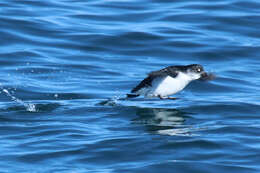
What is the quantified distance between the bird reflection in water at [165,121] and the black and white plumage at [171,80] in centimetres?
47

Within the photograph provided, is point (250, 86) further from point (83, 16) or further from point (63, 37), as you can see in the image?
point (83, 16)

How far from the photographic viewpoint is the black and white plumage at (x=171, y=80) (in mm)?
13711

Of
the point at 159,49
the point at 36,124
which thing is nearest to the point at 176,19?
the point at 159,49

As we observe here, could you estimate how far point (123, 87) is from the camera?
1702 cm

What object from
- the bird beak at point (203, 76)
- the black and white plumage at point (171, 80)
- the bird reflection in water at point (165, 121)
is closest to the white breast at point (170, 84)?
the black and white plumage at point (171, 80)

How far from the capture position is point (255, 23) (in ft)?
77.0

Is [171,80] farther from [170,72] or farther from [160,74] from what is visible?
[160,74]

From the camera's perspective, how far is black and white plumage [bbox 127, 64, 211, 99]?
13711mm

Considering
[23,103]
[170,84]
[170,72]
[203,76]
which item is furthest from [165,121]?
[23,103]

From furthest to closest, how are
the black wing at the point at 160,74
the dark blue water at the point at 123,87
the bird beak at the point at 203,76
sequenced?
the bird beak at the point at 203,76 < the black wing at the point at 160,74 < the dark blue water at the point at 123,87

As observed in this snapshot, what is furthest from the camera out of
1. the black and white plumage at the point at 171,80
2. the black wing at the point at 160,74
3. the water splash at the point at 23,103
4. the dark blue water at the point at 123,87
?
the water splash at the point at 23,103

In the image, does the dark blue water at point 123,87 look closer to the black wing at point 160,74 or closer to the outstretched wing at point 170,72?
the black wing at point 160,74

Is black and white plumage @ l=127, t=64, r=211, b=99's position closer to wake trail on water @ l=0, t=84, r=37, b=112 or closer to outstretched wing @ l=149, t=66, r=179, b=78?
outstretched wing @ l=149, t=66, r=179, b=78

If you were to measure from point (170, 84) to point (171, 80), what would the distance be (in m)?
0.07
